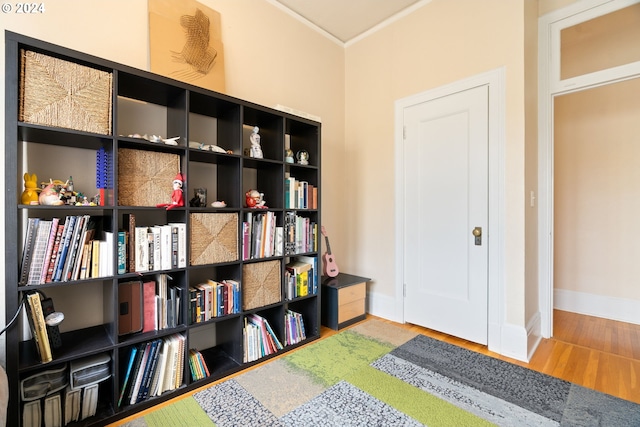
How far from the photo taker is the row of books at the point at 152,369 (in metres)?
1.53

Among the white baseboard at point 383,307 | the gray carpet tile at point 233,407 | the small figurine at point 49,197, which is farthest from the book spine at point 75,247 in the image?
the white baseboard at point 383,307

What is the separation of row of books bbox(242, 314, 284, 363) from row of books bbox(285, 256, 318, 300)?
271 millimetres

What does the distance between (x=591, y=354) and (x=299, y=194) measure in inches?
97.7

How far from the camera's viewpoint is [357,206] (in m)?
3.13

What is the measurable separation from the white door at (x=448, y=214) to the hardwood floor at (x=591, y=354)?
0.72 feet

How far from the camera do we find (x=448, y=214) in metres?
2.45

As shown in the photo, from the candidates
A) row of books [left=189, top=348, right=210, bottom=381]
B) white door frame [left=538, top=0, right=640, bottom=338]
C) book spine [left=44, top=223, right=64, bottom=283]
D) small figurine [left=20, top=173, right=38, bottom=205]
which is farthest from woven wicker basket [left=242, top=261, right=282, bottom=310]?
white door frame [left=538, top=0, right=640, bottom=338]

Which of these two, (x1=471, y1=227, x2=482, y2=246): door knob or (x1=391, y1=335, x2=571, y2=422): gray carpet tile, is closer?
(x1=391, y1=335, x2=571, y2=422): gray carpet tile

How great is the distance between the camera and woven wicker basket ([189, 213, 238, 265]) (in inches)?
67.4

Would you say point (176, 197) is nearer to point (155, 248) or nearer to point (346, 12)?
point (155, 248)

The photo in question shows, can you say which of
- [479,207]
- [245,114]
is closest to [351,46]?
[245,114]

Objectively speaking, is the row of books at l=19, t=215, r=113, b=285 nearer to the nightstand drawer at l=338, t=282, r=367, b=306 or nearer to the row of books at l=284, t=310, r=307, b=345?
the row of books at l=284, t=310, r=307, b=345

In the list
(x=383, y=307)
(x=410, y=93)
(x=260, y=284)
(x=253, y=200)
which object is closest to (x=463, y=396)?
(x=383, y=307)

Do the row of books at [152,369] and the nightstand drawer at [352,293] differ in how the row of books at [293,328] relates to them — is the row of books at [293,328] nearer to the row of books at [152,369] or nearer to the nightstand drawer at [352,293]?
the nightstand drawer at [352,293]
